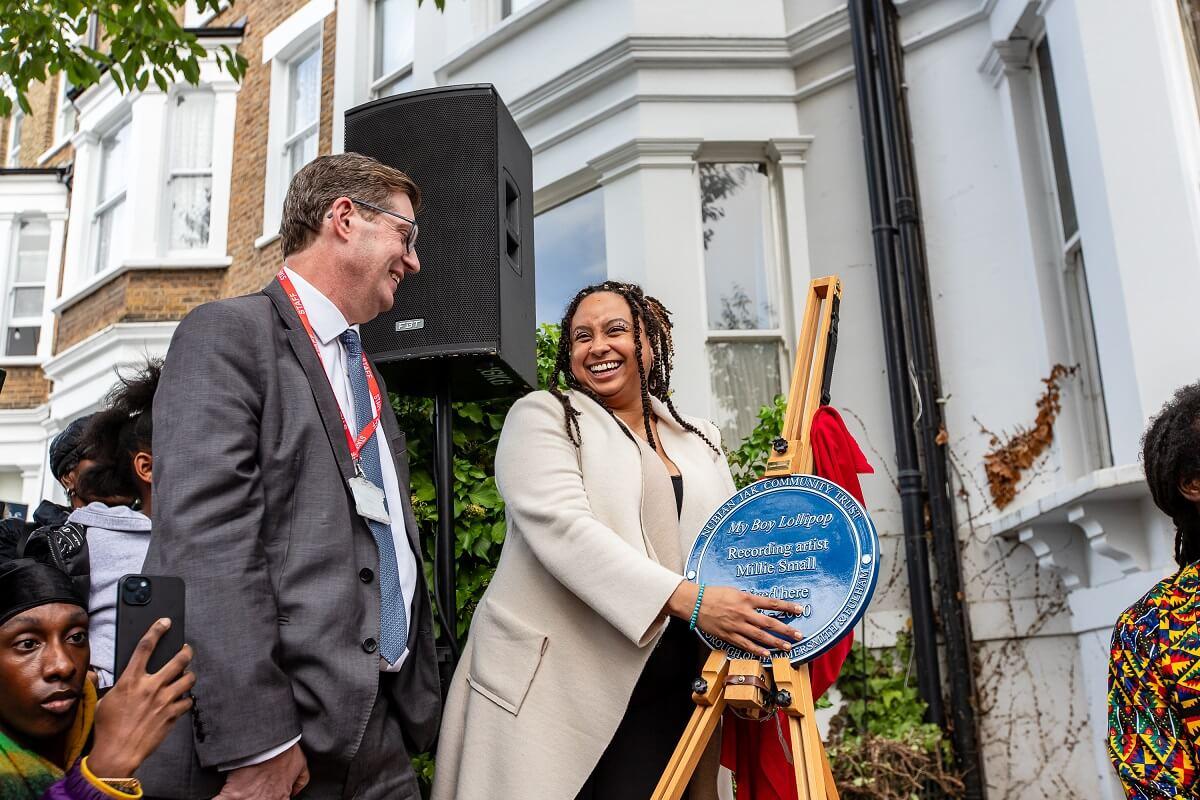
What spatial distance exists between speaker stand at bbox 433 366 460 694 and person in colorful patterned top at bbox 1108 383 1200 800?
175 centimetres

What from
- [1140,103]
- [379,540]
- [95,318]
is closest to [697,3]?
[1140,103]

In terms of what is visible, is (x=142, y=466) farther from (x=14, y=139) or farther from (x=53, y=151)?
(x=14, y=139)

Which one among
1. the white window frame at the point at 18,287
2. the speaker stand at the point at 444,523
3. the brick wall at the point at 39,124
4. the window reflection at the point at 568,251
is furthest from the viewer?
the brick wall at the point at 39,124

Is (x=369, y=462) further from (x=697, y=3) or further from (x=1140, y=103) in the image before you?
(x=697, y=3)

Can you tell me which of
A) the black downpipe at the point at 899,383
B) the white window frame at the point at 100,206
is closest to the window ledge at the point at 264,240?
the white window frame at the point at 100,206

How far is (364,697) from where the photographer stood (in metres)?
2.05

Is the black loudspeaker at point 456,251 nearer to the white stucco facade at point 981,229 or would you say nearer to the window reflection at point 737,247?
the white stucco facade at point 981,229

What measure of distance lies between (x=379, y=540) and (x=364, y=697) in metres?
0.36

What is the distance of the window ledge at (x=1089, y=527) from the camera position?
168 inches

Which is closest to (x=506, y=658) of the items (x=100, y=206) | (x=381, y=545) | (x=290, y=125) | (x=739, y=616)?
(x=381, y=545)

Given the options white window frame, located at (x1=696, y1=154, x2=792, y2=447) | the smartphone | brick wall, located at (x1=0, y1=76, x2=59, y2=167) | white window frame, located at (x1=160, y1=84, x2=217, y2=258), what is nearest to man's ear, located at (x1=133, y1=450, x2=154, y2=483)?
the smartphone

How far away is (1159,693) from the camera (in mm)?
2227

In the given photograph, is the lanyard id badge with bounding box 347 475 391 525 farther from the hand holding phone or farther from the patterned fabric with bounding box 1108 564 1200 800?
the patterned fabric with bounding box 1108 564 1200 800

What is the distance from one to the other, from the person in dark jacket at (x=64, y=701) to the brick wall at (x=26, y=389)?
12491 mm
